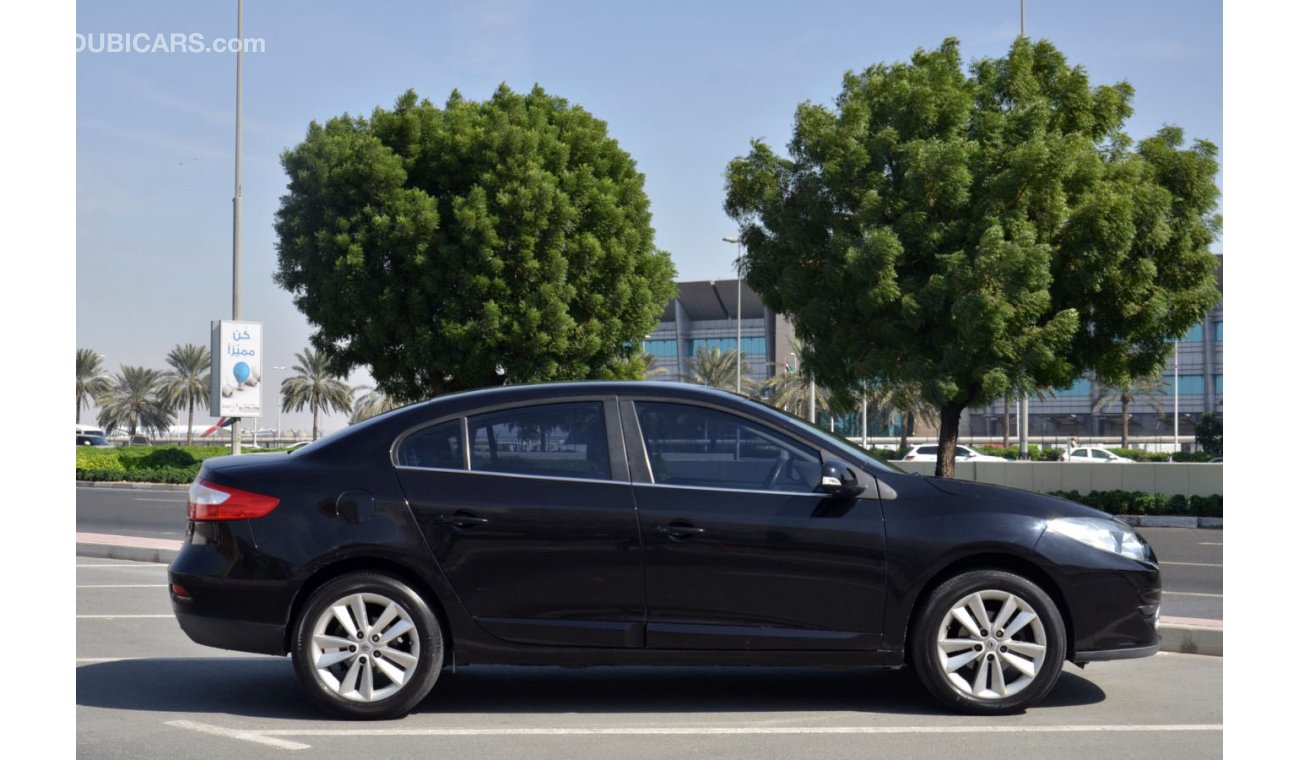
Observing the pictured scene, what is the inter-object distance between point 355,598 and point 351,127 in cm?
2664

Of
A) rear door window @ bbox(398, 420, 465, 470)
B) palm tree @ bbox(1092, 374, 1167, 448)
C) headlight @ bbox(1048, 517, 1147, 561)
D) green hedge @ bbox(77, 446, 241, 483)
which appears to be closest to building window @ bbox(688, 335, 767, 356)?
palm tree @ bbox(1092, 374, 1167, 448)

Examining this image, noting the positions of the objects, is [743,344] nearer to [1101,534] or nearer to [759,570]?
[1101,534]

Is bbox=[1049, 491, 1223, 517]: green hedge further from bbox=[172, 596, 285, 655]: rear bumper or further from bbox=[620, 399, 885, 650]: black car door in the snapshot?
bbox=[172, 596, 285, 655]: rear bumper

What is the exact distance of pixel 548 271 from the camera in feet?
95.2

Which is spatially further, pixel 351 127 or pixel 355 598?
pixel 351 127

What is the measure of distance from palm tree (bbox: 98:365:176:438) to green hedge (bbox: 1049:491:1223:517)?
74415 millimetres

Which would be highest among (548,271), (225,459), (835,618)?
(548,271)

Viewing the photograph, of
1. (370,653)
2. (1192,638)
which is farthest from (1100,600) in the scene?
(370,653)

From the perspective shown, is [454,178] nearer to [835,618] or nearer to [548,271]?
[548,271]

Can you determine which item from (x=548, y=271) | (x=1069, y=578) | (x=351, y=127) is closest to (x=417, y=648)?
(x=1069, y=578)

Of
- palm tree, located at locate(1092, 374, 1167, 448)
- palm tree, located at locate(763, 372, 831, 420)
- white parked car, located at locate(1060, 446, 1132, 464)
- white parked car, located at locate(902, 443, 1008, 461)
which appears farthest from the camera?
palm tree, located at locate(763, 372, 831, 420)

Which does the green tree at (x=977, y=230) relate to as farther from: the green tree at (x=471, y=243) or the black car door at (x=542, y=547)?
the black car door at (x=542, y=547)

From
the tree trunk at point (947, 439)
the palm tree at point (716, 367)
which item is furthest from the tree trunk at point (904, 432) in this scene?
the tree trunk at point (947, 439)

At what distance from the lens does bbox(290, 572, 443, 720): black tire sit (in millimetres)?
5840
